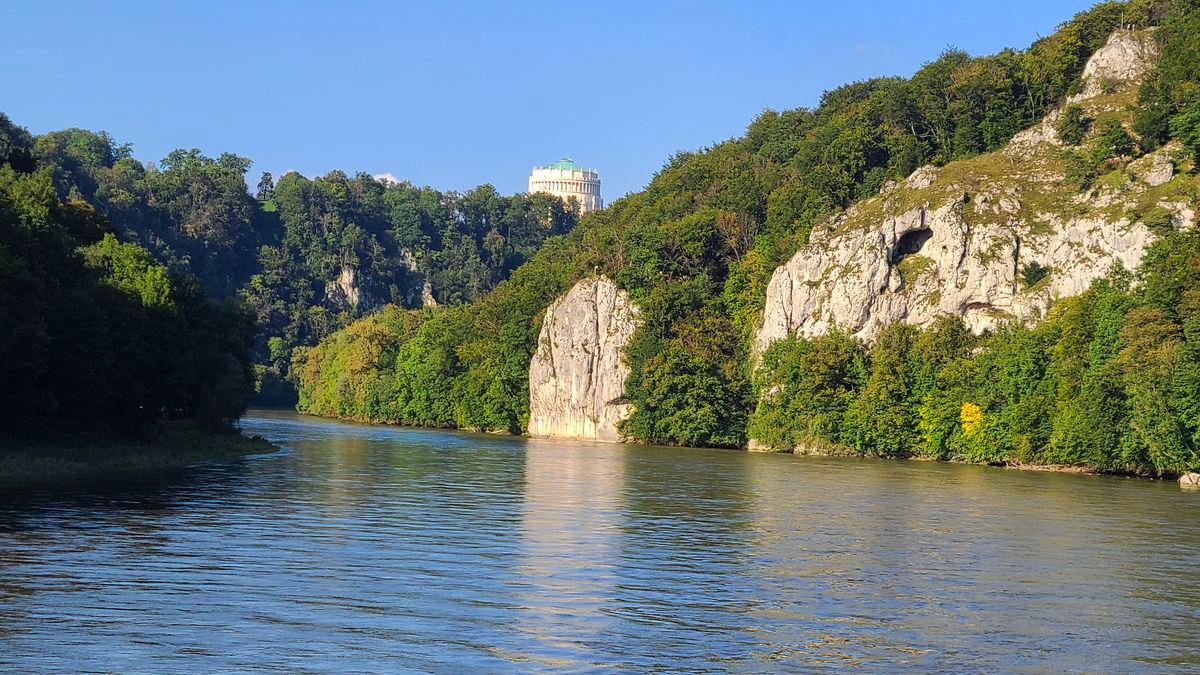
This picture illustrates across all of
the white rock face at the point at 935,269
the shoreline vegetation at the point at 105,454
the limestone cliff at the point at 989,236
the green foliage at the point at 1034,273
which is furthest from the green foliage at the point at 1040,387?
the shoreline vegetation at the point at 105,454

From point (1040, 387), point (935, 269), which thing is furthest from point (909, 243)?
point (1040, 387)

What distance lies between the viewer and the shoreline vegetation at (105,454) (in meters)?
58.2

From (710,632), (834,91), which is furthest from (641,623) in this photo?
(834,91)

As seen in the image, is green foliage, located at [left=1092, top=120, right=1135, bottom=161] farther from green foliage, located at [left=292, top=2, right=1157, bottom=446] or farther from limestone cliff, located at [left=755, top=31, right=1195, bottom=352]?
green foliage, located at [left=292, top=2, right=1157, bottom=446]

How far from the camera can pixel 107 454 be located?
66125 millimetres

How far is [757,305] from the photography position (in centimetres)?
13262

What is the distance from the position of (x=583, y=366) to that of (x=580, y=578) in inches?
4274

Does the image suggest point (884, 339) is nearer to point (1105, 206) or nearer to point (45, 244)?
point (1105, 206)

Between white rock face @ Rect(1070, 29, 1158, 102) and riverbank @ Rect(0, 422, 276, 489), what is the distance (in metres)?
82.7

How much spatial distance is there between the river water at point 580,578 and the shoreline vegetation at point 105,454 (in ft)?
11.0

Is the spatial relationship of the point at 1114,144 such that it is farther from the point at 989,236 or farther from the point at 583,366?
the point at 583,366

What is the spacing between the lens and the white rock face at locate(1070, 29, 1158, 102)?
123938mm

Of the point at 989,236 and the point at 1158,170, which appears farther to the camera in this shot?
the point at 989,236

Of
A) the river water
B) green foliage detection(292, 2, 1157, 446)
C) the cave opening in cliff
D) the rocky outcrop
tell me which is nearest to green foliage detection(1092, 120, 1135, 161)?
the rocky outcrop
